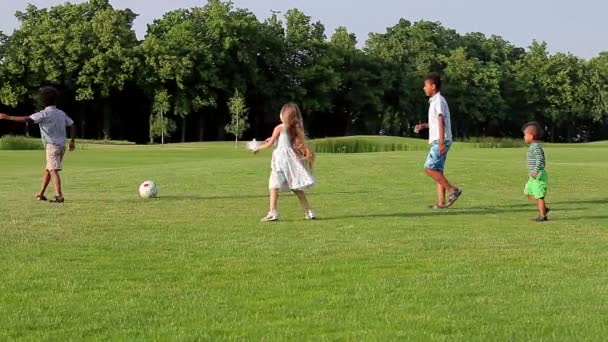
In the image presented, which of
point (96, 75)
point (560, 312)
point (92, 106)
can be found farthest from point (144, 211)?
point (92, 106)

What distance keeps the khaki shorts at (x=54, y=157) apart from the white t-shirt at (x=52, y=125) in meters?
0.09

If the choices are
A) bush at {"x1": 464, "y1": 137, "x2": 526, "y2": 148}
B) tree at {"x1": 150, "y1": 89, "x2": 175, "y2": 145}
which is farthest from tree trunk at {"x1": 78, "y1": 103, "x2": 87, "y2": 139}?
bush at {"x1": 464, "y1": 137, "x2": 526, "y2": 148}

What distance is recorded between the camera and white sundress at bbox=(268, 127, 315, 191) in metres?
11.9

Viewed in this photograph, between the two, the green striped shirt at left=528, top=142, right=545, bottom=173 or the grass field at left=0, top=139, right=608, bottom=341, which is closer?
the grass field at left=0, top=139, right=608, bottom=341

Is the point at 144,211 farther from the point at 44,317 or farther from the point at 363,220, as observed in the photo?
the point at 44,317

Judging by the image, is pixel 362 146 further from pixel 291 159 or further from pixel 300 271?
pixel 300 271

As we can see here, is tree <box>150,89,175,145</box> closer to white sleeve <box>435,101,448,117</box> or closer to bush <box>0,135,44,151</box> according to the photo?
bush <box>0,135,44,151</box>

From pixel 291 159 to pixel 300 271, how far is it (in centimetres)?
474

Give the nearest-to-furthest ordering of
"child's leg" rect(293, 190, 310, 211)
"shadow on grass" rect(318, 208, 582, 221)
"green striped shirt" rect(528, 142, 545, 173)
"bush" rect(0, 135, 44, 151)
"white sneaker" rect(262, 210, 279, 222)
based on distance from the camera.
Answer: "white sneaker" rect(262, 210, 279, 222)
"child's leg" rect(293, 190, 310, 211)
"shadow on grass" rect(318, 208, 582, 221)
"green striped shirt" rect(528, 142, 545, 173)
"bush" rect(0, 135, 44, 151)

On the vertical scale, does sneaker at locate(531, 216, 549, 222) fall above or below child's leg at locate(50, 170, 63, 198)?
below

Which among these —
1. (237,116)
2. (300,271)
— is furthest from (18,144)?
(300,271)

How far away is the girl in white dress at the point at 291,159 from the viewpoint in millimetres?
11859

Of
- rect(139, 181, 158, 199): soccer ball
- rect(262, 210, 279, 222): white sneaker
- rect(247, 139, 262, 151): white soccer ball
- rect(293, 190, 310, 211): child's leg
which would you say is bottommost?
A: rect(262, 210, 279, 222): white sneaker

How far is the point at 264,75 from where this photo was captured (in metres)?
83.8
